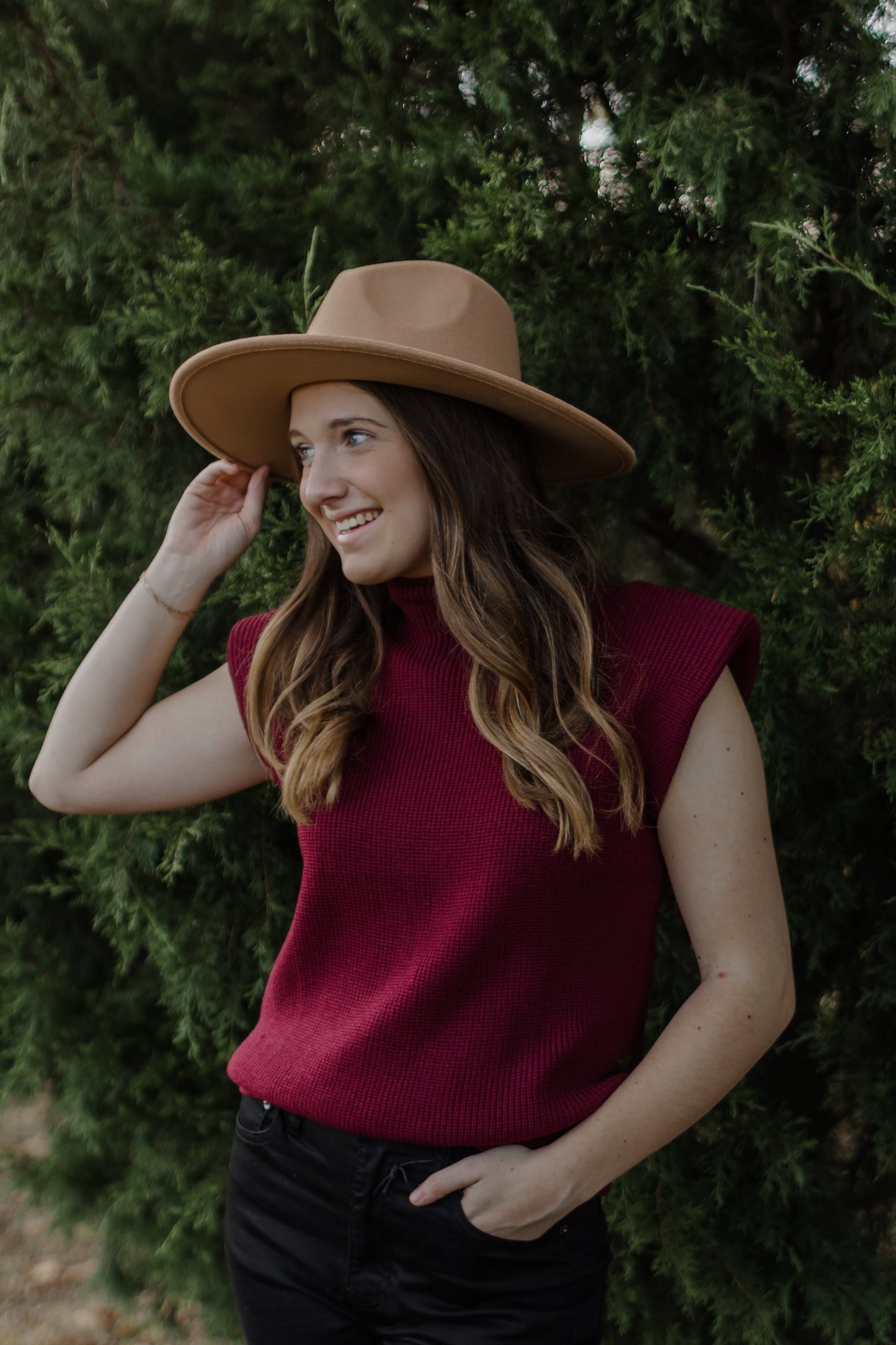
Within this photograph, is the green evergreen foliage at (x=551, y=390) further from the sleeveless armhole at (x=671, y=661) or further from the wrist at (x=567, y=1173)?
the wrist at (x=567, y=1173)

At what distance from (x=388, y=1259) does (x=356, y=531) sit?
4.14ft

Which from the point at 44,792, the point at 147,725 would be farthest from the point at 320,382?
the point at 44,792

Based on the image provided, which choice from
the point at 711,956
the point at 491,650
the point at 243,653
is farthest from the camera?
the point at 243,653

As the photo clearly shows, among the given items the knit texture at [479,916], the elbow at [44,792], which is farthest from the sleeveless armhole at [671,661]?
the elbow at [44,792]

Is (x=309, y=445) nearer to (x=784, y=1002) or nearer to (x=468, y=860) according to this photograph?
(x=468, y=860)

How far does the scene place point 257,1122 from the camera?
202 cm

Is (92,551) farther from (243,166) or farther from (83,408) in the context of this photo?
(243,166)

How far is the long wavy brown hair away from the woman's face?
0.08 ft

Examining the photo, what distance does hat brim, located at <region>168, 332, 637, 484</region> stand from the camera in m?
1.90

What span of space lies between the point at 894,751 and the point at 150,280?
226 cm

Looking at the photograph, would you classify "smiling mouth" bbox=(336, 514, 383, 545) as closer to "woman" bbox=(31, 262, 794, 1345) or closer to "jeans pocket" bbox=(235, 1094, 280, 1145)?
"woman" bbox=(31, 262, 794, 1345)

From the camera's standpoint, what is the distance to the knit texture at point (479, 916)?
5.93 ft

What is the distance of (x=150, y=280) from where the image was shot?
2957 mm

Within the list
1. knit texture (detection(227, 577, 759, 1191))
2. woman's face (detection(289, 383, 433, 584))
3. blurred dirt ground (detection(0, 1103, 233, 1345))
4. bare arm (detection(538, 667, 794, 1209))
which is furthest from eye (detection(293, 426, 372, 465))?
blurred dirt ground (detection(0, 1103, 233, 1345))
